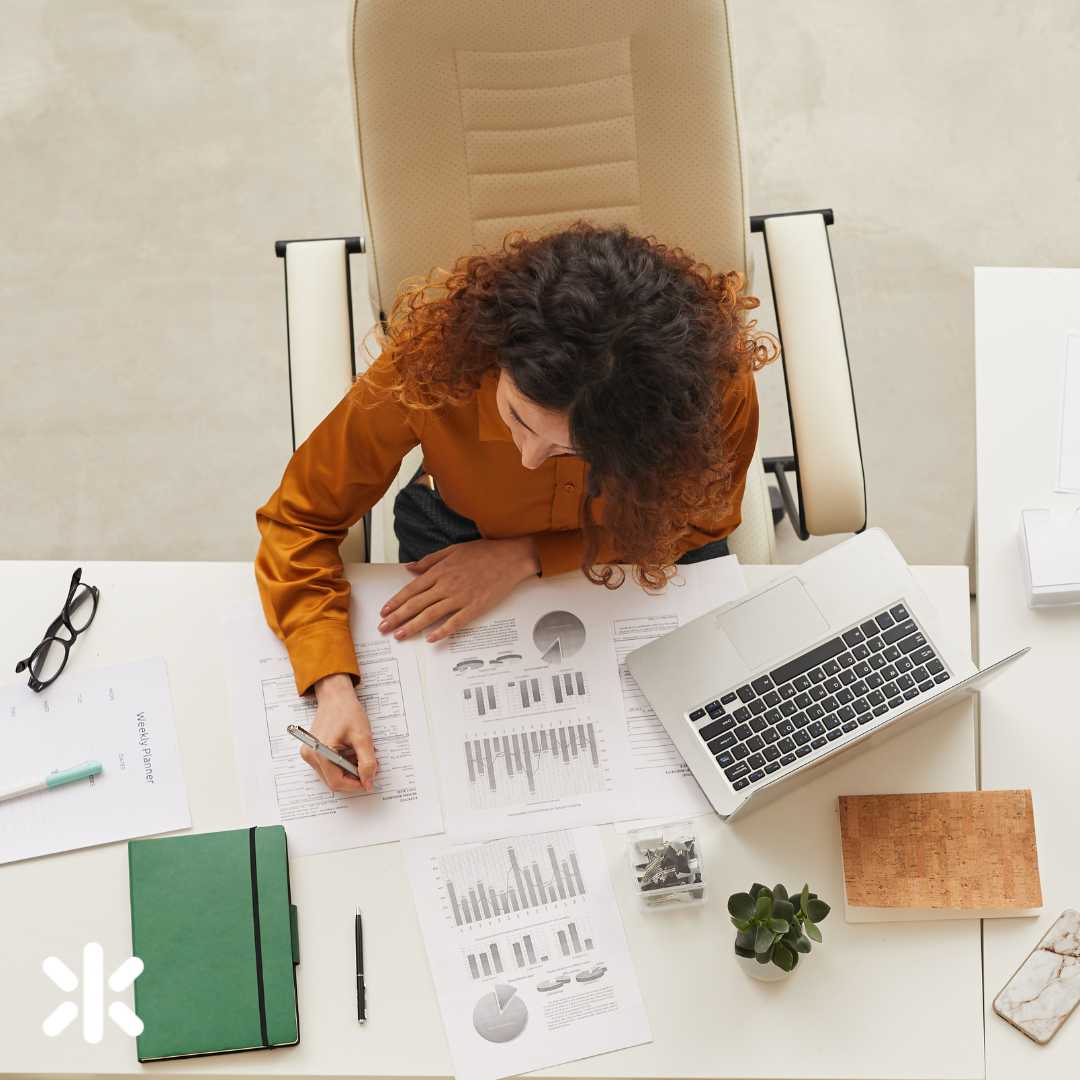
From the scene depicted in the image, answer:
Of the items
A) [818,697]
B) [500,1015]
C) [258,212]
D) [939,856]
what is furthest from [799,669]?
[258,212]

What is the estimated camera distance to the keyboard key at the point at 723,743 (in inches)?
51.4

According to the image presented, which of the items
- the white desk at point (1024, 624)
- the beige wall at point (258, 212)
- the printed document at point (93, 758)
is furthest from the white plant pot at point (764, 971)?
the beige wall at point (258, 212)

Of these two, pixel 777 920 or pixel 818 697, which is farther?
pixel 818 697

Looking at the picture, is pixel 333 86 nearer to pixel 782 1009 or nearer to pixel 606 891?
pixel 606 891

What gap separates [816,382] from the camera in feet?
4.83

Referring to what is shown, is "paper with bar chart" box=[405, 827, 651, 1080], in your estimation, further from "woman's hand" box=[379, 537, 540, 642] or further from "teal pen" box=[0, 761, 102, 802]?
"teal pen" box=[0, 761, 102, 802]

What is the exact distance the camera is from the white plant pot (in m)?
1.22

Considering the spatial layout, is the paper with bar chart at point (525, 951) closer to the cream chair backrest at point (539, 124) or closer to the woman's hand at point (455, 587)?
the woman's hand at point (455, 587)

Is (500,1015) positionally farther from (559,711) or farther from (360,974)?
(559,711)

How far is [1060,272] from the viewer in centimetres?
153

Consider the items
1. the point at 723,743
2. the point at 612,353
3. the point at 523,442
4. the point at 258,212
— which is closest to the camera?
the point at 612,353

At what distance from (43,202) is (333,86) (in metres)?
0.63

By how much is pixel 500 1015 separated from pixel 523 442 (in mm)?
574

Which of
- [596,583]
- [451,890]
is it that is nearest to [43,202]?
[596,583]
